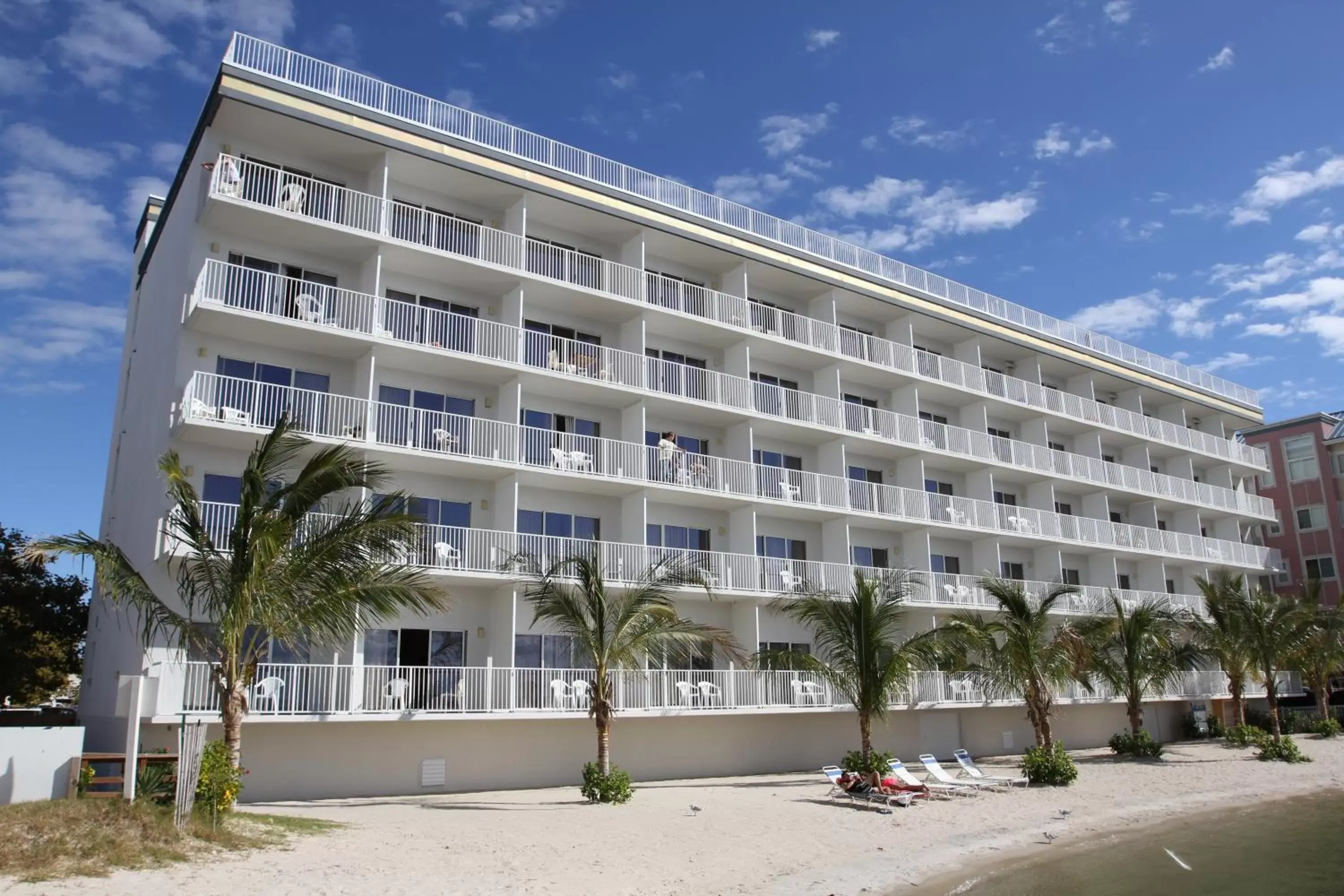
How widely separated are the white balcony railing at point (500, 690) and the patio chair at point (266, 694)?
2 cm

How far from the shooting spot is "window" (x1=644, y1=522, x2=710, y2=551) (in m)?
27.9

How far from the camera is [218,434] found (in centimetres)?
2077

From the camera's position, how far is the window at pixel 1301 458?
176 feet

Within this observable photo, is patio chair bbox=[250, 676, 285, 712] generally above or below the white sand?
above

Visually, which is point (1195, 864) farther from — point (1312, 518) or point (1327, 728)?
point (1312, 518)

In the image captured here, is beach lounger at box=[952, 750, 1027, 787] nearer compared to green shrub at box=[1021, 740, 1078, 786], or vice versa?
beach lounger at box=[952, 750, 1027, 787]

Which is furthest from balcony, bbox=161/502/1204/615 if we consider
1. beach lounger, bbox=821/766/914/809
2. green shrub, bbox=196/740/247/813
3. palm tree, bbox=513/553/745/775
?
beach lounger, bbox=821/766/914/809

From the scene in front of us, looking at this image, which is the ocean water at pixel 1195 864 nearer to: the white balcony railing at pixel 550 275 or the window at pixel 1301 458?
the white balcony railing at pixel 550 275

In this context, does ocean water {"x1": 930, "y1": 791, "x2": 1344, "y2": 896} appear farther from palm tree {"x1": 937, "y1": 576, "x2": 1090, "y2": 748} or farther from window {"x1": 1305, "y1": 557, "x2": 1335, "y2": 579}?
window {"x1": 1305, "y1": 557, "x2": 1335, "y2": 579}

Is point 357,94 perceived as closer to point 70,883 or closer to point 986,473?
point 70,883

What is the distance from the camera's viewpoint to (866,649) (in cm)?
2338

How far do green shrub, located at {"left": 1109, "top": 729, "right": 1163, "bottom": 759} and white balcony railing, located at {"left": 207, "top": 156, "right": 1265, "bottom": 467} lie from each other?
1243cm

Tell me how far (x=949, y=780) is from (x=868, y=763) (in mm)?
1900

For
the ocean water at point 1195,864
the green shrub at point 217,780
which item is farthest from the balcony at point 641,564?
the ocean water at point 1195,864
